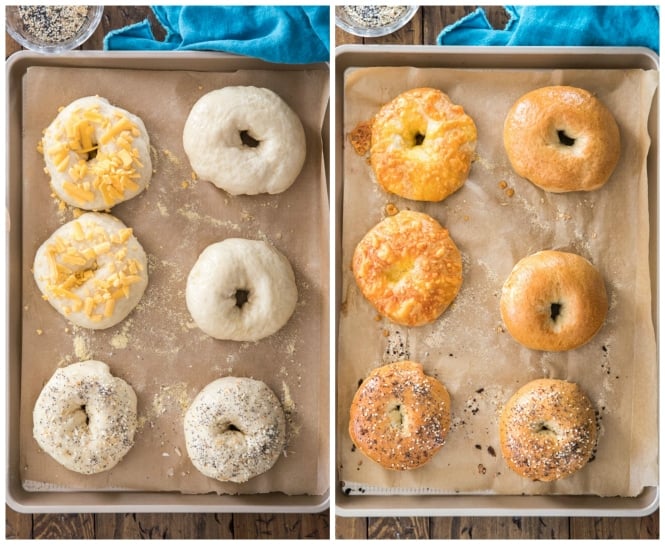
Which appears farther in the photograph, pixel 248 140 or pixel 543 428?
pixel 248 140

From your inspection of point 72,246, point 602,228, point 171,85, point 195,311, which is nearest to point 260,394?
point 195,311

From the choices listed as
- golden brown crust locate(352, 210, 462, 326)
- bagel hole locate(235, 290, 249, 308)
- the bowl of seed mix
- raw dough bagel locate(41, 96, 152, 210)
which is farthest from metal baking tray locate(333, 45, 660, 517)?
the bowl of seed mix

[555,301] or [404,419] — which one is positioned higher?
[555,301]

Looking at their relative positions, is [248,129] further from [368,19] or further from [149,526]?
[149,526]

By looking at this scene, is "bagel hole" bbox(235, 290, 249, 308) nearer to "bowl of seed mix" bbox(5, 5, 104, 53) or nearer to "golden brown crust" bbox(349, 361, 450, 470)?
"golden brown crust" bbox(349, 361, 450, 470)

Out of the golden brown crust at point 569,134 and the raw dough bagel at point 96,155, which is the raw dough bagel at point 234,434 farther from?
the golden brown crust at point 569,134

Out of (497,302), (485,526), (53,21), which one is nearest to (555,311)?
(497,302)
